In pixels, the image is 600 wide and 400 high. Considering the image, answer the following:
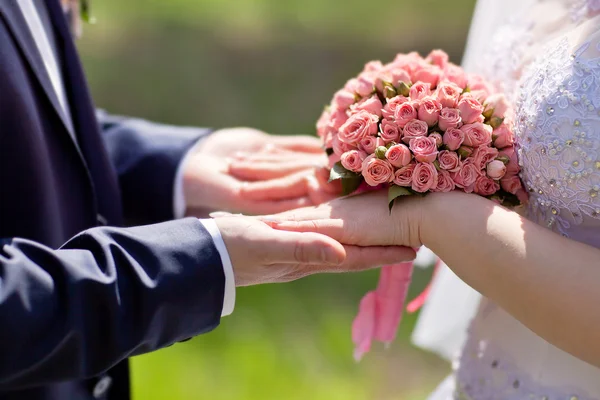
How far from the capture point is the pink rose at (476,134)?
63.1 inches

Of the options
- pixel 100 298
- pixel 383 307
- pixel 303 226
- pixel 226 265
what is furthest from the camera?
pixel 383 307

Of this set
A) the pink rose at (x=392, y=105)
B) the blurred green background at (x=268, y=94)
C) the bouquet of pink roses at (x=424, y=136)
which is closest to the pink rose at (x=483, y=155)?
the bouquet of pink roses at (x=424, y=136)

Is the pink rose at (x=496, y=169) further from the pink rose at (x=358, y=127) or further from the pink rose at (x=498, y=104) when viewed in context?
the pink rose at (x=358, y=127)

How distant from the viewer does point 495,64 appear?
196 cm

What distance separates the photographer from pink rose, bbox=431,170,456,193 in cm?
160

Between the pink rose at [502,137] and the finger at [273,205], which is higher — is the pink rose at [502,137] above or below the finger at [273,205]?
above

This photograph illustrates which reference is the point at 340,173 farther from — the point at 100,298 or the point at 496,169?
the point at 100,298

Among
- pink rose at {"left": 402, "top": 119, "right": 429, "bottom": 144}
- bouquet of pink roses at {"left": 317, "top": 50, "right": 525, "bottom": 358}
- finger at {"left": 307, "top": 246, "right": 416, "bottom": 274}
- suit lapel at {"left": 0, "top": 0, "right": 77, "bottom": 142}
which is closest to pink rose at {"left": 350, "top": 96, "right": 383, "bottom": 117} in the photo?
bouquet of pink roses at {"left": 317, "top": 50, "right": 525, "bottom": 358}

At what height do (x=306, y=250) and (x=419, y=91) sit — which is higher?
(x=419, y=91)

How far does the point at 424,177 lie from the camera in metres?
1.59

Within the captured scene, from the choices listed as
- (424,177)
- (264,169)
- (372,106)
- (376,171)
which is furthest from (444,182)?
(264,169)

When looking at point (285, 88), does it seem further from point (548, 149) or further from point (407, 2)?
point (548, 149)

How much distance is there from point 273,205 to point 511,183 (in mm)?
710

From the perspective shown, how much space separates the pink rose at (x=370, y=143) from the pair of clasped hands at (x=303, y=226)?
12 centimetres
